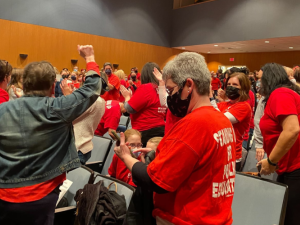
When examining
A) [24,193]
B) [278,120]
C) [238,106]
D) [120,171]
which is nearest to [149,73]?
[238,106]

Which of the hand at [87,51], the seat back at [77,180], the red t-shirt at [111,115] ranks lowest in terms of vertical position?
the seat back at [77,180]

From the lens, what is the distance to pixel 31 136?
158cm

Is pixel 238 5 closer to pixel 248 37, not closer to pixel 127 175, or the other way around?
pixel 248 37

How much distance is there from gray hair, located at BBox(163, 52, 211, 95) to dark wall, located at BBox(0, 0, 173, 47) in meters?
12.0

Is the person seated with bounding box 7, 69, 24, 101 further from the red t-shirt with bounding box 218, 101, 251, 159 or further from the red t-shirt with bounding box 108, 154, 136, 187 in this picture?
the red t-shirt with bounding box 218, 101, 251, 159

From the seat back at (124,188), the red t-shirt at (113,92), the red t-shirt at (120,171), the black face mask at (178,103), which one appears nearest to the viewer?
the black face mask at (178,103)

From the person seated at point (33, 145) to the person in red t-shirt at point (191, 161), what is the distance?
1.83 ft

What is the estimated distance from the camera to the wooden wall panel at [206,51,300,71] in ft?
54.9

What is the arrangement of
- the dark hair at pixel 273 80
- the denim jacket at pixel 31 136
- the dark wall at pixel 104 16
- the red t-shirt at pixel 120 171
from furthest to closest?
the dark wall at pixel 104 16 < the red t-shirt at pixel 120 171 < the dark hair at pixel 273 80 < the denim jacket at pixel 31 136

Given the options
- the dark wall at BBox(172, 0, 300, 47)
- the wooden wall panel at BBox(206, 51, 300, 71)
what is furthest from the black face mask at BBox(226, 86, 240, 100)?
the wooden wall panel at BBox(206, 51, 300, 71)

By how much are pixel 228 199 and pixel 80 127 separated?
1.61 metres

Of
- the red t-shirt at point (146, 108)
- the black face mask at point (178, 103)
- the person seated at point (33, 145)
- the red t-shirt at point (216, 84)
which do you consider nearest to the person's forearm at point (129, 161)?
the black face mask at point (178, 103)

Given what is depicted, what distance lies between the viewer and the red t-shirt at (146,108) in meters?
3.33

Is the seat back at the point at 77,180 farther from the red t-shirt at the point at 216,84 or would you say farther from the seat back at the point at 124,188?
the red t-shirt at the point at 216,84
